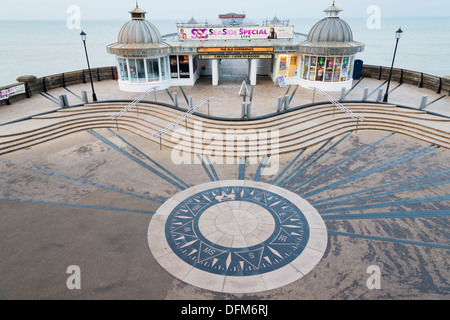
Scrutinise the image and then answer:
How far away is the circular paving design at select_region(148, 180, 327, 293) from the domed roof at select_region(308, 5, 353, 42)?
1800 centimetres

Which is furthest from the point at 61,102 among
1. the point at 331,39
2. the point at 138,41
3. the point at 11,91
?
the point at 331,39

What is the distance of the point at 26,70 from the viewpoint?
60.4 meters

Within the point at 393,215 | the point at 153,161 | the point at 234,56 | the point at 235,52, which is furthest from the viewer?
the point at 234,56

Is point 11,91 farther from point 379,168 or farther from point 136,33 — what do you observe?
point 379,168

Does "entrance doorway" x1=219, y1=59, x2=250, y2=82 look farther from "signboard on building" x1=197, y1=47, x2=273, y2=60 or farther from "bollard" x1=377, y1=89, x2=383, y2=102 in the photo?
"bollard" x1=377, y1=89, x2=383, y2=102

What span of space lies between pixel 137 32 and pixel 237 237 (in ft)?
71.3

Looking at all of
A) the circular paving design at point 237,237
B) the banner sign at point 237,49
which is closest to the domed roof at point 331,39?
the banner sign at point 237,49

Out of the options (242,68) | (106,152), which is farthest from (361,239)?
(242,68)

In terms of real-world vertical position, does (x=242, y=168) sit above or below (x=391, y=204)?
above

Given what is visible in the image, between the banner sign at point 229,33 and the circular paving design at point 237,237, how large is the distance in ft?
62.6

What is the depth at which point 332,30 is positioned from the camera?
86.4 feet

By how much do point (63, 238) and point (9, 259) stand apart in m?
1.72
